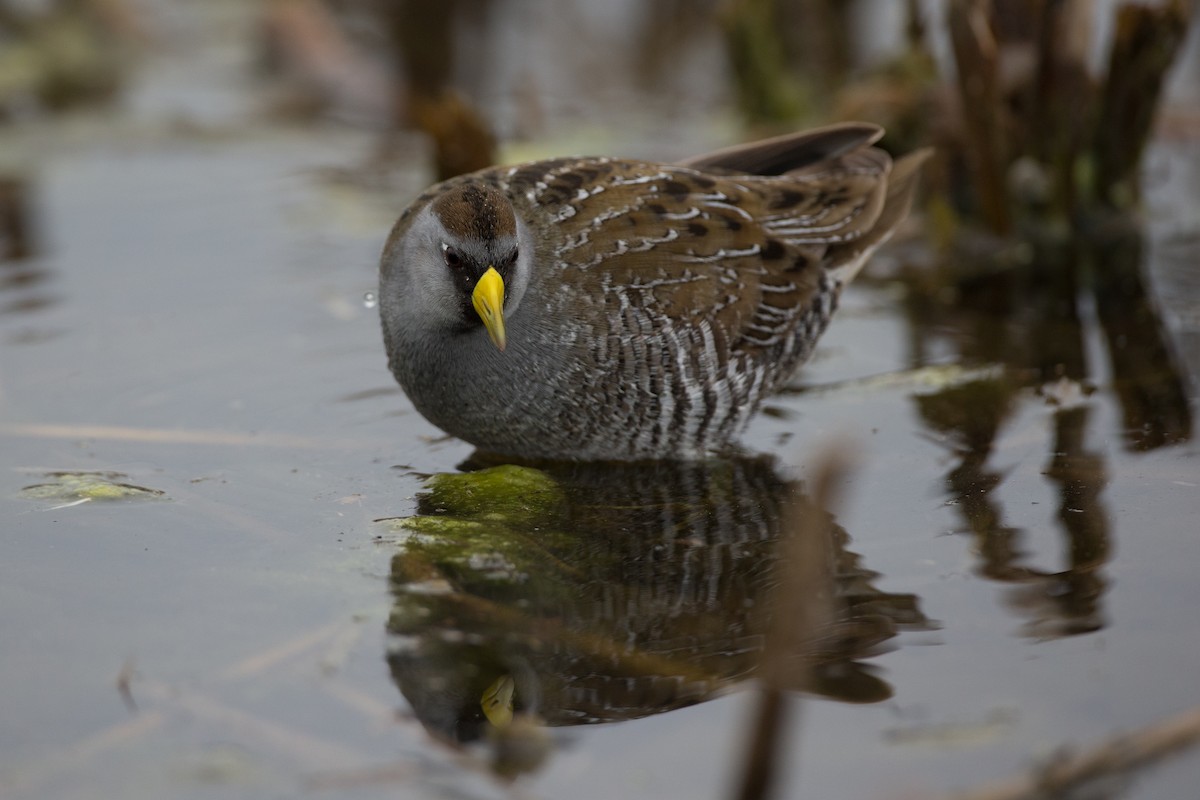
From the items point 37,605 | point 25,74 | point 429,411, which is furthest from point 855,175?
point 25,74

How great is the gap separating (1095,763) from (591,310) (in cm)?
269

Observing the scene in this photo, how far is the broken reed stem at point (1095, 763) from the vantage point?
9.07ft

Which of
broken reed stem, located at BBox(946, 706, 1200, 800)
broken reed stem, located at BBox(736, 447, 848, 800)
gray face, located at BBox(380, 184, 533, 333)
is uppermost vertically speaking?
gray face, located at BBox(380, 184, 533, 333)

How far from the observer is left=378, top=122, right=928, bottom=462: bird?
500 centimetres

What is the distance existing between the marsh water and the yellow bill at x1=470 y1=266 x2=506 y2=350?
537 mm

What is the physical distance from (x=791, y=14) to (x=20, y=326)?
5331mm

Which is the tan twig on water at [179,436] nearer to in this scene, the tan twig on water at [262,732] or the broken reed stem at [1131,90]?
the tan twig on water at [262,732]

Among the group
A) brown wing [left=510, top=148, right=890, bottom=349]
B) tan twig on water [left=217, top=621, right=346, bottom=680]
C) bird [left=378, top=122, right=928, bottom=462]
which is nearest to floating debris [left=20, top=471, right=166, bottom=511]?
bird [left=378, top=122, right=928, bottom=462]

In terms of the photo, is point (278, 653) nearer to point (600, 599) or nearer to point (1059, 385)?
point (600, 599)

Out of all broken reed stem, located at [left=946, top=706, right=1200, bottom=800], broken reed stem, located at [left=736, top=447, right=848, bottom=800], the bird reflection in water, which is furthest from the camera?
the bird reflection in water

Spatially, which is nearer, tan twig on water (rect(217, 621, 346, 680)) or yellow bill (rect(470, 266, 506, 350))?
tan twig on water (rect(217, 621, 346, 680))

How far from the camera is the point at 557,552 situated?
4457 mm

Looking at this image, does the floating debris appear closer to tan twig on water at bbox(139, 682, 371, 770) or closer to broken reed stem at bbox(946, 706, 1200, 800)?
tan twig on water at bbox(139, 682, 371, 770)

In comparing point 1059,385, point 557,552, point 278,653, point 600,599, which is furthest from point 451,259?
point 1059,385
